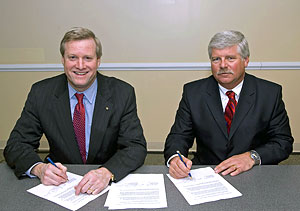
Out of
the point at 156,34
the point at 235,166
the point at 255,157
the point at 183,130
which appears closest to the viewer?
the point at 235,166

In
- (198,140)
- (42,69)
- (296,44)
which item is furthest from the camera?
(42,69)

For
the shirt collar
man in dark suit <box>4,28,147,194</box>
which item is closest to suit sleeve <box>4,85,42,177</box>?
man in dark suit <box>4,28,147,194</box>

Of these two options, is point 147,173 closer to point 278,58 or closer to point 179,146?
point 179,146

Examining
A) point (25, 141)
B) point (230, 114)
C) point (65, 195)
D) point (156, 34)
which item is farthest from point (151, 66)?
point (65, 195)

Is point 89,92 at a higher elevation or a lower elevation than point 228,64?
lower

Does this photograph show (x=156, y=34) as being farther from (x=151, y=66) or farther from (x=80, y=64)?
(x=80, y=64)

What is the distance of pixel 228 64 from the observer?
69.6 inches

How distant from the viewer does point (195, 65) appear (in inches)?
134

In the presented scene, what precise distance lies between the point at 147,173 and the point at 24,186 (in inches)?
22.7

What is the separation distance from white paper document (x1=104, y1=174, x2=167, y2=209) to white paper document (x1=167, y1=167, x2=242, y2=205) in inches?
3.5

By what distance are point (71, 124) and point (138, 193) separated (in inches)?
27.7

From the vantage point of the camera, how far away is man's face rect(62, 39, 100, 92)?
1671 millimetres

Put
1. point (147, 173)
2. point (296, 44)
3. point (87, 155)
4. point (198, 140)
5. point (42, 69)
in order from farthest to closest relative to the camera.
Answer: point (42, 69) → point (296, 44) → point (198, 140) → point (87, 155) → point (147, 173)

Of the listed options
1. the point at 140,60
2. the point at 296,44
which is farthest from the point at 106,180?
the point at 296,44
